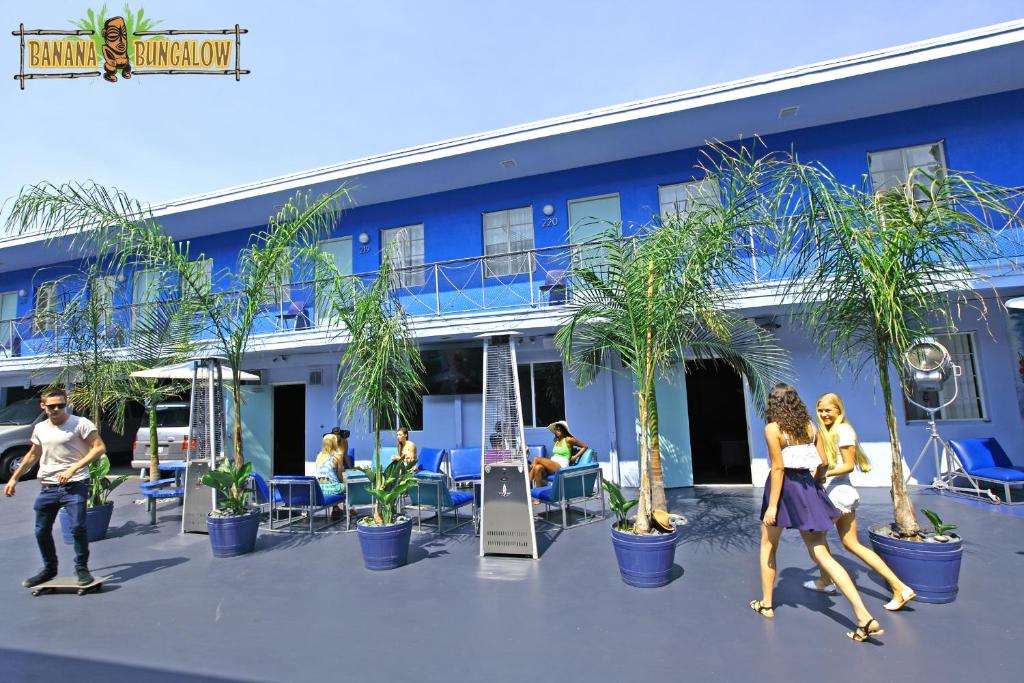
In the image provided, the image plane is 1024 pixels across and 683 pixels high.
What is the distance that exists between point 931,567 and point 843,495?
90 cm

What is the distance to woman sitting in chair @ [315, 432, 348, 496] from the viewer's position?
281 inches

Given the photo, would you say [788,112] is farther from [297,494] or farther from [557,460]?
[297,494]

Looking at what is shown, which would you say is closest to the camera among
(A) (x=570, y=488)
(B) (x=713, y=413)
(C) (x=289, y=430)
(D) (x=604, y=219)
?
(A) (x=570, y=488)

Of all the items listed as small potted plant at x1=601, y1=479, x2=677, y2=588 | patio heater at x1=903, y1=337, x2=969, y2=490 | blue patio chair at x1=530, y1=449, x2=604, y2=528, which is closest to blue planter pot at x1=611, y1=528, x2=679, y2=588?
small potted plant at x1=601, y1=479, x2=677, y2=588

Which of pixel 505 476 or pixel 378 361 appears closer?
pixel 505 476

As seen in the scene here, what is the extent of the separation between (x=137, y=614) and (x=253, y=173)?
9.36 metres

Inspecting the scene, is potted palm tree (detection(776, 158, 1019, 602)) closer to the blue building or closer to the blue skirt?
the blue skirt

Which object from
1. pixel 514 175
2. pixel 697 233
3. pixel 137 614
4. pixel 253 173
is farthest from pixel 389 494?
pixel 253 173

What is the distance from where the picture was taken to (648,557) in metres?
4.43

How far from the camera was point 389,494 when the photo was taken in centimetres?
532

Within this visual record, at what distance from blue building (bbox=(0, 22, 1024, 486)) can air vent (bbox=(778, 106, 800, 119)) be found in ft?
0.11

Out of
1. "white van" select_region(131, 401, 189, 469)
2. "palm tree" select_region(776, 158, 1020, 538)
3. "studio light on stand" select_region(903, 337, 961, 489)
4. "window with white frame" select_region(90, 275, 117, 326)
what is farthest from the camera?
"white van" select_region(131, 401, 189, 469)

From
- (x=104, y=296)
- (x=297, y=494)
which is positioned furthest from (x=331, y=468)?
(x=104, y=296)

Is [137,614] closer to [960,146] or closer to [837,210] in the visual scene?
[837,210]
